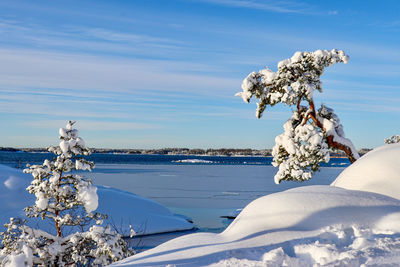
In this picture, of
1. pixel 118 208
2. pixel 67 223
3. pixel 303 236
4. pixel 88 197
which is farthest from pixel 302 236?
pixel 118 208

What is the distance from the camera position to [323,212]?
6.75 m

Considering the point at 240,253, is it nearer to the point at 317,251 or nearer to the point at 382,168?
the point at 317,251

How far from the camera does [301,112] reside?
15.3 meters

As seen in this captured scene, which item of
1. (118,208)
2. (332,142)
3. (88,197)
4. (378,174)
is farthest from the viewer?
(118,208)

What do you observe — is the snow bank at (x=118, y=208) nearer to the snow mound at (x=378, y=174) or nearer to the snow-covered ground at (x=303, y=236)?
the snow mound at (x=378, y=174)

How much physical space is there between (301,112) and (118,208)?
13.3 metres

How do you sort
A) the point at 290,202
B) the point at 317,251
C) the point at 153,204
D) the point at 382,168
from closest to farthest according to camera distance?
the point at 317,251 → the point at 290,202 → the point at 382,168 → the point at 153,204

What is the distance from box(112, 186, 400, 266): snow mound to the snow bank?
1536 cm

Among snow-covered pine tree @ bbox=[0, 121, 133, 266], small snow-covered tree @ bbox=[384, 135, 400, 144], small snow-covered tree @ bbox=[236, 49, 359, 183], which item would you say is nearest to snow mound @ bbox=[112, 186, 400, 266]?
snow-covered pine tree @ bbox=[0, 121, 133, 266]

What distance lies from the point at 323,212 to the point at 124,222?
702 inches

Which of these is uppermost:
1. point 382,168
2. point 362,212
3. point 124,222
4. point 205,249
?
point 382,168

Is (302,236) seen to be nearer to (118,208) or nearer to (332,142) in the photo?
(332,142)

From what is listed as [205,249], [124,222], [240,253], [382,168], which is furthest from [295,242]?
[124,222]

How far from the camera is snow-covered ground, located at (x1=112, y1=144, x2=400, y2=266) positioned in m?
5.89
